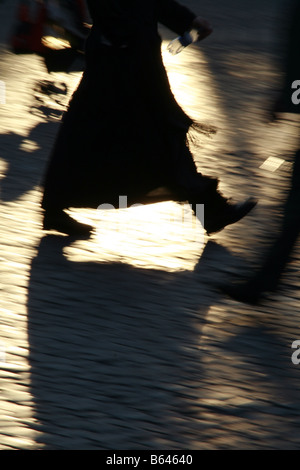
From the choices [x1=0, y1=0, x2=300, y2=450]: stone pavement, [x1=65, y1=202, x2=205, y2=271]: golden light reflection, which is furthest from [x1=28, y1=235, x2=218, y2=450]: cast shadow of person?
[x1=65, y1=202, x2=205, y2=271]: golden light reflection

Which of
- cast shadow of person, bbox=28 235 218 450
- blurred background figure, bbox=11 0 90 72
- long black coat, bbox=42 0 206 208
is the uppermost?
A: blurred background figure, bbox=11 0 90 72

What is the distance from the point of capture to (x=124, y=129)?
5344 millimetres

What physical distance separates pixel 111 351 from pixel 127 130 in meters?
1.43

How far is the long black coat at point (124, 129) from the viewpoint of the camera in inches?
206

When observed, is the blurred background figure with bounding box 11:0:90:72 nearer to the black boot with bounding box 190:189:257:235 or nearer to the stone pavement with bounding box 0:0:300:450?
the stone pavement with bounding box 0:0:300:450

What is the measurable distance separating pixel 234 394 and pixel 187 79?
21.3 ft

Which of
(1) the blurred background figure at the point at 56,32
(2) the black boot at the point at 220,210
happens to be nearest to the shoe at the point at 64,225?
(2) the black boot at the point at 220,210

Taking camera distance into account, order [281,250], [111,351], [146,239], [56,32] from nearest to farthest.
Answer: [111,351], [281,250], [146,239], [56,32]

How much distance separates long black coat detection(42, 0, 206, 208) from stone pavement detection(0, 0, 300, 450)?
0.41 metres

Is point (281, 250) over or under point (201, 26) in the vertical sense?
under

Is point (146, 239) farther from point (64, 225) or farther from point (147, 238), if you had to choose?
point (64, 225)

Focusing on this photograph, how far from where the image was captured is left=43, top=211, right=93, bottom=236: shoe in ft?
18.4

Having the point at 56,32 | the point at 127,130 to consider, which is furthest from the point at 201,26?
the point at 56,32

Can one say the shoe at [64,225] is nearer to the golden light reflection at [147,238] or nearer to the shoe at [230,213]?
the golden light reflection at [147,238]
